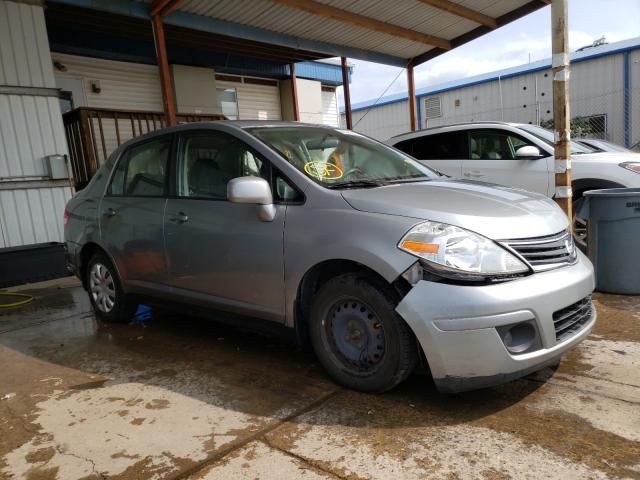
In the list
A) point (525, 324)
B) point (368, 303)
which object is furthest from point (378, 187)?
point (525, 324)

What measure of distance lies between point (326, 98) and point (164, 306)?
43.4ft

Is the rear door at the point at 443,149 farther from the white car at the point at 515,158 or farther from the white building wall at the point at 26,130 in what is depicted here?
the white building wall at the point at 26,130

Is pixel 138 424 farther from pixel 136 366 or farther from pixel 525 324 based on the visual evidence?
pixel 525 324

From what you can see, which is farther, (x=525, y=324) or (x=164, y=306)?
(x=164, y=306)

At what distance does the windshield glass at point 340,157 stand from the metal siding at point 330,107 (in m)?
12.3

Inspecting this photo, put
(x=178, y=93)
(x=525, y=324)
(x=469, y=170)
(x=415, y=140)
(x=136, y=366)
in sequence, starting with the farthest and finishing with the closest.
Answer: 1. (x=178, y=93)
2. (x=415, y=140)
3. (x=469, y=170)
4. (x=136, y=366)
5. (x=525, y=324)

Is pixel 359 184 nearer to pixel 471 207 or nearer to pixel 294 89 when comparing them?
pixel 471 207

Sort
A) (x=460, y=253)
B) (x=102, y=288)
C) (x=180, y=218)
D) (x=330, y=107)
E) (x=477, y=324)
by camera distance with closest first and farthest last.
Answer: (x=477, y=324) → (x=460, y=253) → (x=180, y=218) → (x=102, y=288) → (x=330, y=107)

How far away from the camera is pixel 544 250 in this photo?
2.77 meters

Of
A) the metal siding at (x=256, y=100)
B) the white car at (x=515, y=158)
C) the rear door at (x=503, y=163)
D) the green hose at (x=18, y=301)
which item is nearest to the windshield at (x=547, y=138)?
the white car at (x=515, y=158)

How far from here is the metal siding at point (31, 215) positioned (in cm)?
721

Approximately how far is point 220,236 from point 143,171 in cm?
132

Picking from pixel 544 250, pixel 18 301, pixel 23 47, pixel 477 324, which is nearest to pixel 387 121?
pixel 23 47

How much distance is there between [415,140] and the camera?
7391 mm
